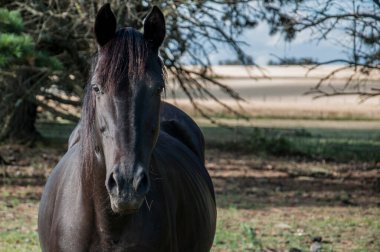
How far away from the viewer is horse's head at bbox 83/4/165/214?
2602 mm

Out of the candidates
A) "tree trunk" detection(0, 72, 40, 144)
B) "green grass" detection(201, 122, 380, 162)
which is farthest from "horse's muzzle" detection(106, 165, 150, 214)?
"tree trunk" detection(0, 72, 40, 144)

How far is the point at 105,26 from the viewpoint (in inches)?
117

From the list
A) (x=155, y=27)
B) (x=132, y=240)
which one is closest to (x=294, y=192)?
(x=132, y=240)

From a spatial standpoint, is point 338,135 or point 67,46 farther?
point 338,135

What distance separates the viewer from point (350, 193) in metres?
10.6

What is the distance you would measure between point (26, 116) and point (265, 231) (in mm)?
8921

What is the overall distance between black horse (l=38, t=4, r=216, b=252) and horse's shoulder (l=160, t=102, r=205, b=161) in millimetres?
1131

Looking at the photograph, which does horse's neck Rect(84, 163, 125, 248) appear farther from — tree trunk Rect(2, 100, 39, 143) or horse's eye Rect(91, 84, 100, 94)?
tree trunk Rect(2, 100, 39, 143)

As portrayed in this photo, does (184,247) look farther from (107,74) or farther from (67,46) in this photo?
(67,46)

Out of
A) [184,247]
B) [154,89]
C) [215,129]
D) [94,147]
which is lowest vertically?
[215,129]

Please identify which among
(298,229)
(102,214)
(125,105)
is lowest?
(298,229)

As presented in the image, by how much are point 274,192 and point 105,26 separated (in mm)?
7795

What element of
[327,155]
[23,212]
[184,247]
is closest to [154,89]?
[184,247]

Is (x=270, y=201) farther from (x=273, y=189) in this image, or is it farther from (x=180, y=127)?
(x=180, y=127)
